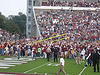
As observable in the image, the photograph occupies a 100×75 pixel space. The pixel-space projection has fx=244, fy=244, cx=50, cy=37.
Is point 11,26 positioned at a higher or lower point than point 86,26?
lower

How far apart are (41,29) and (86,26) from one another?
7.33 m

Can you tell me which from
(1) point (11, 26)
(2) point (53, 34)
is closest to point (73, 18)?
(2) point (53, 34)

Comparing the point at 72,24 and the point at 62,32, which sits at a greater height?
the point at 72,24

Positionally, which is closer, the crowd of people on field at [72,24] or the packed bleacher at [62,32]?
the packed bleacher at [62,32]

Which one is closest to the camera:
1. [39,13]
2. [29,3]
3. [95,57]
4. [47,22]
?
[95,57]

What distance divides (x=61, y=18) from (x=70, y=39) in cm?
818

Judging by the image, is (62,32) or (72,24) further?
(72,24)

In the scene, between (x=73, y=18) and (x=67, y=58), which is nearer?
(x=67, y=58)

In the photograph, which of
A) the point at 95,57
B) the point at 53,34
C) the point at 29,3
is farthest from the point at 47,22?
the point at 95,57

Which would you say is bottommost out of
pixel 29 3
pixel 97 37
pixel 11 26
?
pixel 11 26

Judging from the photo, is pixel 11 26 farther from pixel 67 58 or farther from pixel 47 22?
pixel 67 58

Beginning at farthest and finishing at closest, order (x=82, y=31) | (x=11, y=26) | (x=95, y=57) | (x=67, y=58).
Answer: (x=11, y=26), (x=82, y=31), (x=67, y=58), (x=95, y=57)

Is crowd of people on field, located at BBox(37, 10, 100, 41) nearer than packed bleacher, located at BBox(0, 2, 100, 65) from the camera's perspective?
No

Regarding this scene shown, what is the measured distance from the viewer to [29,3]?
193 ft
